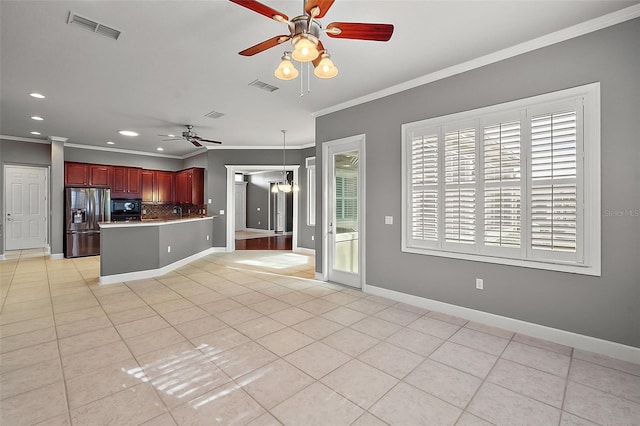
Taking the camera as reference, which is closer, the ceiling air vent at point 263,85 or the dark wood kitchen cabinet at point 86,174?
the ceiling air vent at point 263,85

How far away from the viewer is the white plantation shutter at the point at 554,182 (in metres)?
2.66

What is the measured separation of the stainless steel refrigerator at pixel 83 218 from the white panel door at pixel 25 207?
1683mm

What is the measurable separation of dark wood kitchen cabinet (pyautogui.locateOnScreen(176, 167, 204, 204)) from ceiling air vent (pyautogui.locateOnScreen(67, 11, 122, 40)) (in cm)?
540

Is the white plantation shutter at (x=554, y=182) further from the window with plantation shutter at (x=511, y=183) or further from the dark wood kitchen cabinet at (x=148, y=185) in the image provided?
the dark wood kitchen cabinet at (x=148, y=185)

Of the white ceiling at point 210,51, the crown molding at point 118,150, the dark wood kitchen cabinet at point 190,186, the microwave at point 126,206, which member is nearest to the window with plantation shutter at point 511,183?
the white ceiling at point 210,51

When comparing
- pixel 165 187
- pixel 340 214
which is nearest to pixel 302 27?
pixel 340 214

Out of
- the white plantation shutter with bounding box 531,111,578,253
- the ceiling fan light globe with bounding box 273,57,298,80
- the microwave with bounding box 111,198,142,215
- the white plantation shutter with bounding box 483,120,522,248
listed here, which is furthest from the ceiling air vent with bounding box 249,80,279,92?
the microwave with bounding box 111,198,142,215

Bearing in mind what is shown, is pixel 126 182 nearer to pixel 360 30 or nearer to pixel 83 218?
pixel 83 218

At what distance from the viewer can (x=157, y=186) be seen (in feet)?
28.9

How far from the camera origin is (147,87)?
3.98 metres

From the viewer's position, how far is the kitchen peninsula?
468 cm

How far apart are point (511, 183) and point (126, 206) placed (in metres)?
8.87

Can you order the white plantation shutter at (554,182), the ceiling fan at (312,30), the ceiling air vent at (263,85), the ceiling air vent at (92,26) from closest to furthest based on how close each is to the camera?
the ceiling fan at (312,30)
the ceiling air vent at (92,26)
the white plantation shutter at (554,182)
the ceiling air vent at (263,85)

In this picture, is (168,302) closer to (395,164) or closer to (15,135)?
(395,164)
